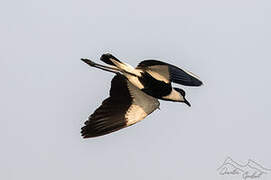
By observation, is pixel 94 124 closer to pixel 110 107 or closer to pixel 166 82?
pixel 110 107

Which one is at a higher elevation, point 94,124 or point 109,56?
point 109,56

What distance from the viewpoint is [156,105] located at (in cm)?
1551

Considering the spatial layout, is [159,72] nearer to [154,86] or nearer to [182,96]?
[154,86]

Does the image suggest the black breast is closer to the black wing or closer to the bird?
the bird

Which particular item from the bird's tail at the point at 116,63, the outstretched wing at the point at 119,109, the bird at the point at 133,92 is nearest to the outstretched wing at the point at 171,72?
the bird at the point at 133,92

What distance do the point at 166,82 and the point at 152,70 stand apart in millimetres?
586

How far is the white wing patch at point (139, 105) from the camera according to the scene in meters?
15.4

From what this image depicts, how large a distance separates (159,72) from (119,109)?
187 cm

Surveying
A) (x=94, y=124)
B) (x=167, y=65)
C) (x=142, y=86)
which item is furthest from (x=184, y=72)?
(x=94, y=124)

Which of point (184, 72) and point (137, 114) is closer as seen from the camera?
point (184, 72)

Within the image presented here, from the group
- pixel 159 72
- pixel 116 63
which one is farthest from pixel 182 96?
pixel 116 63

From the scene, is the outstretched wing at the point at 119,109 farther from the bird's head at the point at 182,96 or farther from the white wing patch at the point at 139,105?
the bird's head at the point at 182,96

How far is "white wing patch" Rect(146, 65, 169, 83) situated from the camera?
1359 cm

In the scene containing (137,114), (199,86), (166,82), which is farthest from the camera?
(137,114)
